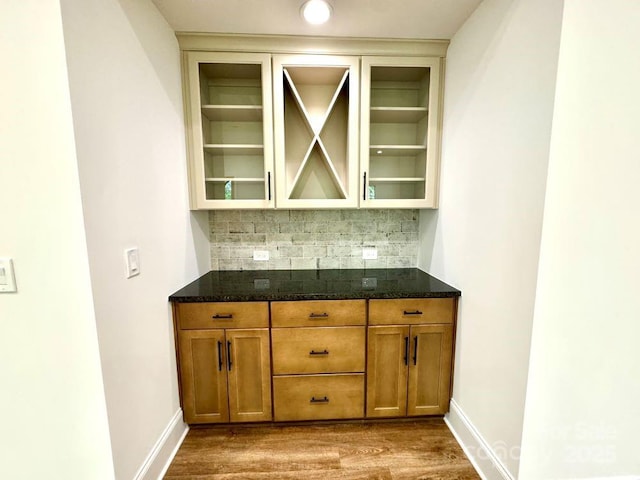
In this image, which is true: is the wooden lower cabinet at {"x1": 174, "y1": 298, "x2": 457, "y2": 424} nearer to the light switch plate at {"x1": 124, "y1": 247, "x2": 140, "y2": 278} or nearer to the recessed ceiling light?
the light switch plate at {"x1": 124, "y1": 247, "x2": 140, "y2": 278}

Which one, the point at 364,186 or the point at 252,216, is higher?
the point at 364,186

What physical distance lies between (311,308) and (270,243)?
0.76m

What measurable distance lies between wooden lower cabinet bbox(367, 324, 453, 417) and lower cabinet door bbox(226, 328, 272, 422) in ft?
2.12

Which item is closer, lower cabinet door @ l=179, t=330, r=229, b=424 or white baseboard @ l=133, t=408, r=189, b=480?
white baseboard @ l=133, t=408, r=189, b=480

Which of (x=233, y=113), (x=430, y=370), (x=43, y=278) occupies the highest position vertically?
(x=233, y=113)

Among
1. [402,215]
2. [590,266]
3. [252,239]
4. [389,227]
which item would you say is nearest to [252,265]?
[252,239]

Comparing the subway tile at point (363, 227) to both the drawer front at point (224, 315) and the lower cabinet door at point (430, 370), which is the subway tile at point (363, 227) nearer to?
the lower cabinet door at point (430, 370)

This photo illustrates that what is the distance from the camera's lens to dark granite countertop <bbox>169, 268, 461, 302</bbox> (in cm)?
154

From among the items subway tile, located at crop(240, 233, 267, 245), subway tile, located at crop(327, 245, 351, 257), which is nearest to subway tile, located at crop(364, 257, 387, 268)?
subway tile, located at crop(327, 245, 351, 257)

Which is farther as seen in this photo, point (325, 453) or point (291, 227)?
point (291, 227)

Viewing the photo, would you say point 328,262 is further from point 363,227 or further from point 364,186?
point 364,186

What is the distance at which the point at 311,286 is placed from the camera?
169cm

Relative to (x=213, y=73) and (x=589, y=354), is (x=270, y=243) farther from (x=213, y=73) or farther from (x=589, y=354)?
(x=589, y=354)

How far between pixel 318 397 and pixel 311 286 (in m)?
0.69
